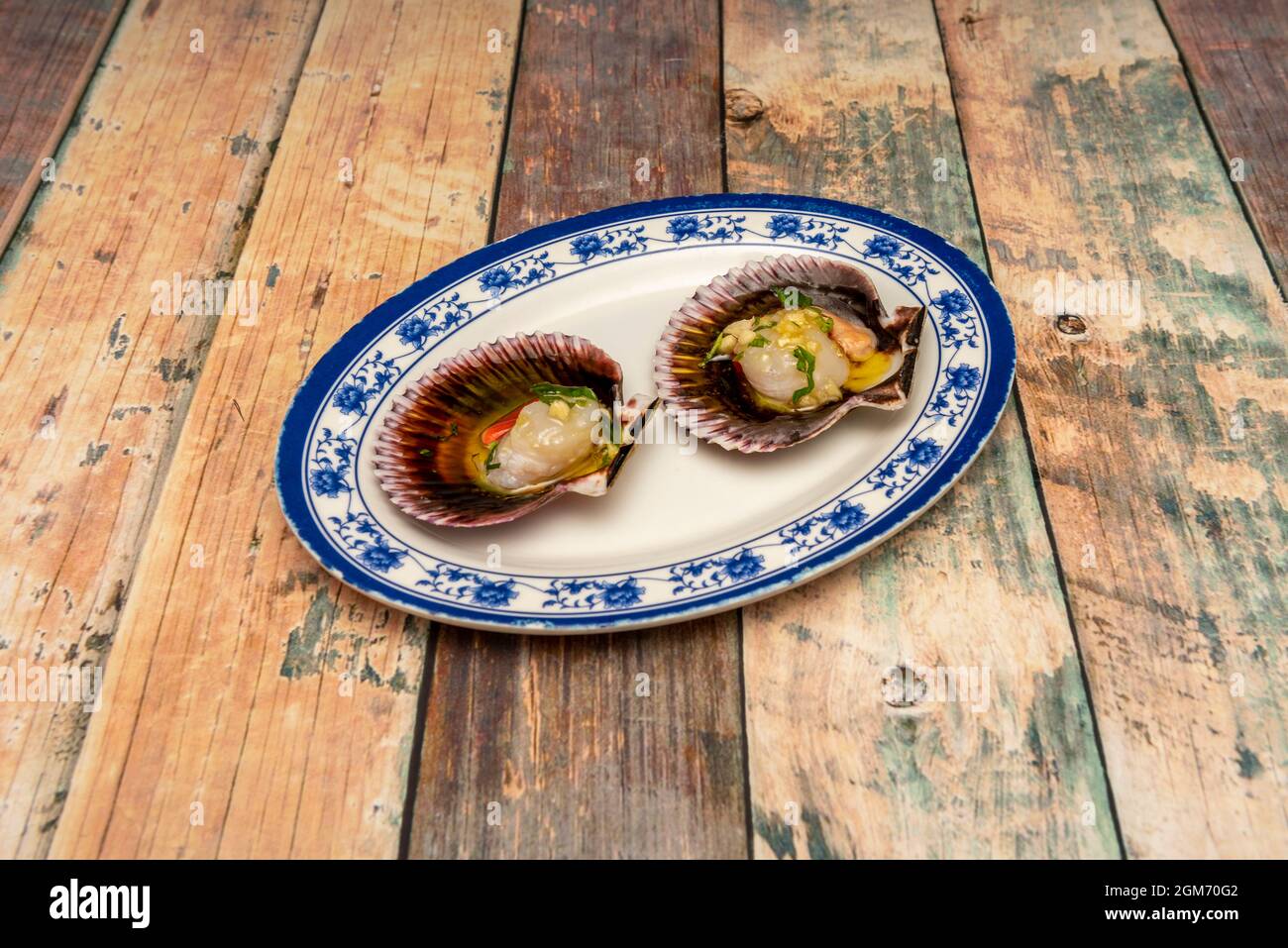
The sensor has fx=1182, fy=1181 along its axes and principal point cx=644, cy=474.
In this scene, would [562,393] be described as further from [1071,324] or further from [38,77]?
[38,77]

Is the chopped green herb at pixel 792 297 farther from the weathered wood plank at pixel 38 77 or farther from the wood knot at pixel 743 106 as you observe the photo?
the weathered wood plank at pixel 38 77

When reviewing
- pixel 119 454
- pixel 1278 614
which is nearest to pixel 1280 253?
pixel 1278 614

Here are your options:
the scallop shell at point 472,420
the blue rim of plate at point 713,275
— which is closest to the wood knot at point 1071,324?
the blue rim of plate at point 713,275

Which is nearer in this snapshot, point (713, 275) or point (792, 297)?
point (792, 297)

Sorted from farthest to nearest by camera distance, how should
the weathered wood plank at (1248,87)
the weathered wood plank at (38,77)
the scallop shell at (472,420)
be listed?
1. the weathered wood plank at (38,77)
2. the weathered wood plank at (1248,87)
3. the scallop shell at (472,420)

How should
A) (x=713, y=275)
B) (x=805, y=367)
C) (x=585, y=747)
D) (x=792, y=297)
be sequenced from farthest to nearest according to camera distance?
(x=713, y=275) < (x=792, y=297) < (x=805, y=367) < (x=585, y=747)

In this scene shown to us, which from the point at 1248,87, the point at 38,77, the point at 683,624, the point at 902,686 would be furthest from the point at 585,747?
the point at 38,77

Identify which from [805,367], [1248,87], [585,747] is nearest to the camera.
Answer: [585,747]
